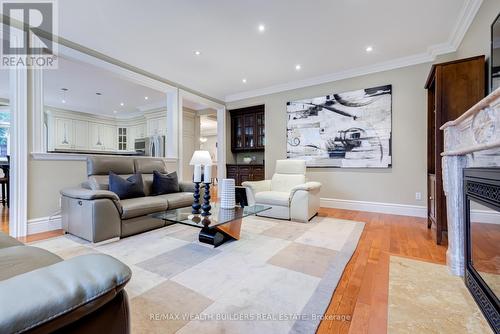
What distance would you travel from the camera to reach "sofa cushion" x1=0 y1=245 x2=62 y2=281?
92 cm

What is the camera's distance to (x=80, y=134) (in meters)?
7.14

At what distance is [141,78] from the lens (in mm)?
4016

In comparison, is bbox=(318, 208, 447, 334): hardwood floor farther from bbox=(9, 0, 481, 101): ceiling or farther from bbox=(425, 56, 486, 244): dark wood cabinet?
bbox=(9, 0, 481, 101): ceiling

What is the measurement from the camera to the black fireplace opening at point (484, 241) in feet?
4.04

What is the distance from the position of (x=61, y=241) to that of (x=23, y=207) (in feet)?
2.45

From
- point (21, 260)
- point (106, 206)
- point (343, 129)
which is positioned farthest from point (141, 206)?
point (343, 129)

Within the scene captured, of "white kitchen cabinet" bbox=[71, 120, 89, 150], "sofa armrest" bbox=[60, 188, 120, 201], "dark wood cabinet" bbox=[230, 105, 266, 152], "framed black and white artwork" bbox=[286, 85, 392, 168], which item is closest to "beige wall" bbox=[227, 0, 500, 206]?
"framed black and white artwork" bbox=[286, 85, 392, 168]

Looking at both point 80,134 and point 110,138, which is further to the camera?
point 110,138

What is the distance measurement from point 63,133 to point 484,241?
29.6 feet

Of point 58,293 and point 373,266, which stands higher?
point 58,293

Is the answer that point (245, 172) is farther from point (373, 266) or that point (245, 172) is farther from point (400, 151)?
point (373, 266)

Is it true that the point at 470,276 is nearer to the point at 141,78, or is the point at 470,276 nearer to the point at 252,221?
the point at 252,221

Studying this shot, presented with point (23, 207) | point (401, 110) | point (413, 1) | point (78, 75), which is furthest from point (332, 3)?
point (78, 75)

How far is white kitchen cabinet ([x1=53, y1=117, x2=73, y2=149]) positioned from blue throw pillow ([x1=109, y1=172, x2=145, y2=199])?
5346 mm
